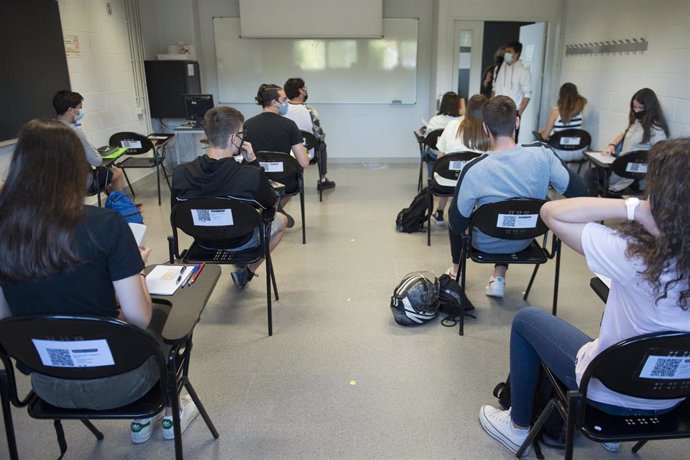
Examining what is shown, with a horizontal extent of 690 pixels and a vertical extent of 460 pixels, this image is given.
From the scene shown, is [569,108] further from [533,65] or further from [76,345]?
[76,345]

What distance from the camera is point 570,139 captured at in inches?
204

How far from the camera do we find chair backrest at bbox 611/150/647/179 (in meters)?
3.87

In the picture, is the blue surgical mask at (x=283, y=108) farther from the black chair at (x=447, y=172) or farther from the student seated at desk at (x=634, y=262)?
the student seated at desk at (x=634, y=262)

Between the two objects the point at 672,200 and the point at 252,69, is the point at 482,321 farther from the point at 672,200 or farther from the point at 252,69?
the point at 252,69

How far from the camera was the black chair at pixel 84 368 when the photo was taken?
131 cm

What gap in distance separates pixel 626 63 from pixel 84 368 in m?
5.23

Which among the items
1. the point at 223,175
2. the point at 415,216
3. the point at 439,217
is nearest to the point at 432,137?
the point at 439,217

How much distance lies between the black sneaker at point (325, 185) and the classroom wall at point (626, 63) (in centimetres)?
286

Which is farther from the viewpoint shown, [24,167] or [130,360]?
[130,360]

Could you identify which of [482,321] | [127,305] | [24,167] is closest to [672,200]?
[127,305]

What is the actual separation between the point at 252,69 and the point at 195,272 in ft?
19.0

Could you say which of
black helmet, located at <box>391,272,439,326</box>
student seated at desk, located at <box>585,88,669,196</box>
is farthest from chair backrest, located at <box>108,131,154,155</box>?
student seated at desk, located at <box>585,88,669,196</box>

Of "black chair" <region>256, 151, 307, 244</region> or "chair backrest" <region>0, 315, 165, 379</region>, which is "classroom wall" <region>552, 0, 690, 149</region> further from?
"chair backrest" <region>0, 315, 165, 379</region>

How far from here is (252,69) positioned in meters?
7.12
